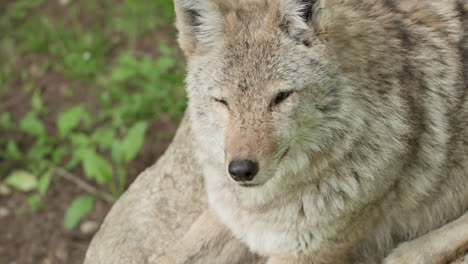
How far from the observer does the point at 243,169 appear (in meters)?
3.33

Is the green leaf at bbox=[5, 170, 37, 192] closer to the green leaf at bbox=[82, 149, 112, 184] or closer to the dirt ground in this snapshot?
the dirt ground

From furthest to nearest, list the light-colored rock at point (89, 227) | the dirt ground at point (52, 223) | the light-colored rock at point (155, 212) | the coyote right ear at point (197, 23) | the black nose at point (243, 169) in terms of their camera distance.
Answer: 1. the light-colored rock at point (89, 227)
2. the dirt ground at point (52, 223)
3. the light-colored rock at point (155, 212)
4. the coyote right ear at point (197, 23)
5. the black nose at point (243, 169)

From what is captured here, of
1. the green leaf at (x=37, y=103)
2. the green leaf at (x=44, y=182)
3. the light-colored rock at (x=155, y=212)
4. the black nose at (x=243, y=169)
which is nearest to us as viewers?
the black nose at (x=243, y=169)

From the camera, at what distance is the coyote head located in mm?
3424

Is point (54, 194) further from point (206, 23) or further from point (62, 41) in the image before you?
point (206, 23)

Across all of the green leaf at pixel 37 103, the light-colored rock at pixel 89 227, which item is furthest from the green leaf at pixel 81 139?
the green leaf at pixel 37 103

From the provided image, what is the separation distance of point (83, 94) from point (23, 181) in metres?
1.30

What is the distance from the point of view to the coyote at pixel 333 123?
351cm

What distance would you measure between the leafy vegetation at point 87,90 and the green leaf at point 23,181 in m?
0.01

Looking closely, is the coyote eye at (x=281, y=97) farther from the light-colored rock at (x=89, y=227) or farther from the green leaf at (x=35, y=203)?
the green leaf at (x=35, y=203)

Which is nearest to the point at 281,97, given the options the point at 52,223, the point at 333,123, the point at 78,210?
the point at 333,123

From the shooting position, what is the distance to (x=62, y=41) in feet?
26.2

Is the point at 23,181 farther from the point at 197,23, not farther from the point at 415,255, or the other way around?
the point at 415,255

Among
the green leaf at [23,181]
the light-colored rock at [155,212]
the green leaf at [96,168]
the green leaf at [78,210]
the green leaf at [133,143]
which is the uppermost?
the light-colored rock at [155,212]
